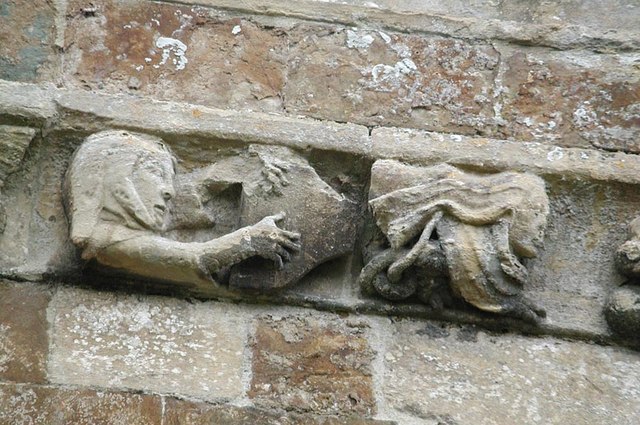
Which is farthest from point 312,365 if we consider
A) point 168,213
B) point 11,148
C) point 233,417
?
point 11,148

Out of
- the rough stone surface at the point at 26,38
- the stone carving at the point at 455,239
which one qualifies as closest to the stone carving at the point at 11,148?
the rough stone surface at the point at 26,38

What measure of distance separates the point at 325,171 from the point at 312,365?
0.49 m

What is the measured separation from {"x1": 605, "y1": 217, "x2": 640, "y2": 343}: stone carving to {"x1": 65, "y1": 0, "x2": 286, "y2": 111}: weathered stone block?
2.93 ft

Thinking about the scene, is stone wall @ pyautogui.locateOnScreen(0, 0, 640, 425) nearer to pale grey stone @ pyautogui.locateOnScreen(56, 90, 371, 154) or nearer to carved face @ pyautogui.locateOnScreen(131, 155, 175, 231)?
pale grey stone @ pyautogui.locateOnScreen(56, 90, 371, 154)

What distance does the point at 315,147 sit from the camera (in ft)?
11.0

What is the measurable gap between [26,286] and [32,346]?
0.53ft

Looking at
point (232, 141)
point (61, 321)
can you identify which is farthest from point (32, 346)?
point (232, 141)

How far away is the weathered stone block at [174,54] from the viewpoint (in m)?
3.47

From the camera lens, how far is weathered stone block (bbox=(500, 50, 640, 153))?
11.5 feet

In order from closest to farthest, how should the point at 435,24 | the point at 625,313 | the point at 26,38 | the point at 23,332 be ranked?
the point at 23,332, the point at 625,313, the point at 26,38, the point at 435,24

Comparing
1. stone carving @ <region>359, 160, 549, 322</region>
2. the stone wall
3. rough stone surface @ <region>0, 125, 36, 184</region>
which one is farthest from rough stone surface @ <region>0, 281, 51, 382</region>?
stone carving @ <region>359, 160, 549, 322</region>

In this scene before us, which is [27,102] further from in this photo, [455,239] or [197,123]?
[455,239]

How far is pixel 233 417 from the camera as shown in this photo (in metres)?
3.04

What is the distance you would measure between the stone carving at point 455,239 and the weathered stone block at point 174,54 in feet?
1.42
